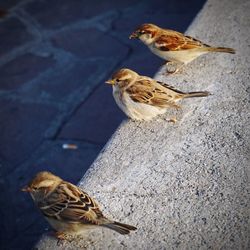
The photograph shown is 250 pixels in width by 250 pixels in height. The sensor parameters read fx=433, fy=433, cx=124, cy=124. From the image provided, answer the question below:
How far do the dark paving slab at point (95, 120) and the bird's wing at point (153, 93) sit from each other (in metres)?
1.46

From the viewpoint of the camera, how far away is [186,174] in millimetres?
3139

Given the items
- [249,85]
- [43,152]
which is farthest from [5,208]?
[249,85]

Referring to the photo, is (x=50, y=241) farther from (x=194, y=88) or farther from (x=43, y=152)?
(x=43, y=152)

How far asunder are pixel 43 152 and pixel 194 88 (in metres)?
2.06

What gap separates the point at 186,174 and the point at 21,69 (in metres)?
4.00

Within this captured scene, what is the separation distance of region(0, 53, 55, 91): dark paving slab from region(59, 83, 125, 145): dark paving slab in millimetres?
1090

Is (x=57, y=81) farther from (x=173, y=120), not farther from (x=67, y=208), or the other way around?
(x=67, y=208)

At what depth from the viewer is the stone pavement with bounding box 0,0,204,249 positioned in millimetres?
4789

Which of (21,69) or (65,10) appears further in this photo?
(65,10)

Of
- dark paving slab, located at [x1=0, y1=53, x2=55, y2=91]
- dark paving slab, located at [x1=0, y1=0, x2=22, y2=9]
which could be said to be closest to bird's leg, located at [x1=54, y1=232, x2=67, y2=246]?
dark paving slab, located at [x1=0, y1=53, x2=55, y2=91]

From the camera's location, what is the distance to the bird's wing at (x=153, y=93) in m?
3.68

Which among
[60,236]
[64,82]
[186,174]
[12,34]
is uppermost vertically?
[186,174]

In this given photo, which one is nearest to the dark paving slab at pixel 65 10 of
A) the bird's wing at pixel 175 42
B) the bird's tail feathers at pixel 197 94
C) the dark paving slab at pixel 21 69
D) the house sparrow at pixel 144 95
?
the dark paving slab at pixel 21 69

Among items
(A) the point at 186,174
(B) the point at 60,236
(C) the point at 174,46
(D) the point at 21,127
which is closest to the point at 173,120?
(A) the point at 186,174
